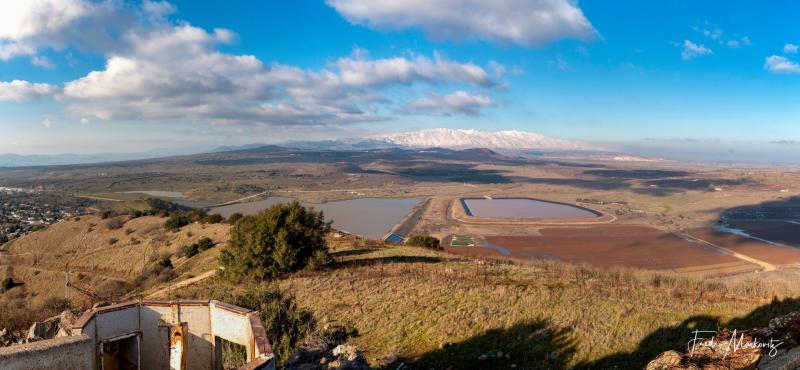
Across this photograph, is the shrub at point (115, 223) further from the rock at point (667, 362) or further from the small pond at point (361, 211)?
the rock at point (667, 362)

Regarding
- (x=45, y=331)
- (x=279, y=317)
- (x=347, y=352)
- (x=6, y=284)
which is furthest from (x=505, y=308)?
(x=6, y=284)

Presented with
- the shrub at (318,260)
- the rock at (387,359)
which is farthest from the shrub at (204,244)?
the rock at (387,359)

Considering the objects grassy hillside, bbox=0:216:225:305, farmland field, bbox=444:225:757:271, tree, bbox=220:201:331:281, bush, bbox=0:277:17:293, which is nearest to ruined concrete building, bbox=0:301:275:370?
tree, bbox=220:201:331:281

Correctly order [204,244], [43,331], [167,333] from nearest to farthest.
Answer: [167,333], [43,331], [204,244]

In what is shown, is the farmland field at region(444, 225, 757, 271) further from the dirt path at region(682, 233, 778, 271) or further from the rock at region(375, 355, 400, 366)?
the rock at region(375, 355, 400, 366)

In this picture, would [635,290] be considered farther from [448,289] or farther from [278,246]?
[278,246]

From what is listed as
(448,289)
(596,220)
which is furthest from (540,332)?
(596,220)

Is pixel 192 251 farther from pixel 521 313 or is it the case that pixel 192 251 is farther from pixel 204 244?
pixel 521 313
